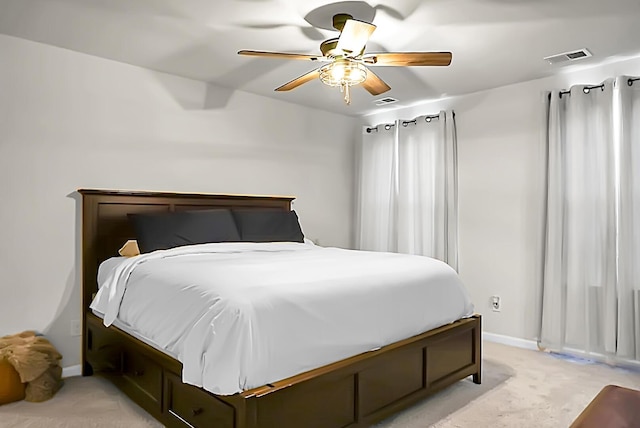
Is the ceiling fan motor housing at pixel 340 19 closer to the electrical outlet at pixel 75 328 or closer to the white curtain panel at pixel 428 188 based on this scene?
the white curtain panel at pixel 428 188

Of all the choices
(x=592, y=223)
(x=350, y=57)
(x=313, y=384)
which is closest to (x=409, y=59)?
(x=350, y=57)

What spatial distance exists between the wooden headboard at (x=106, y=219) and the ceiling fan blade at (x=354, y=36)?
78.9 inches

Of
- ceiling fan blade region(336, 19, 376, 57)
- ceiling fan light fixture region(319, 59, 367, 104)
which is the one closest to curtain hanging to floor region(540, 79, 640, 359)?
ceiling fan light fixture region(319, 59, 367, 104)

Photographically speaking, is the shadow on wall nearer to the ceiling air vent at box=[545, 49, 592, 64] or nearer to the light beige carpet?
the light beige carpet

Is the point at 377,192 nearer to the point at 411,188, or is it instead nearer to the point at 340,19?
the point at 411,188

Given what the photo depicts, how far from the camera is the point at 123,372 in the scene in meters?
2.72

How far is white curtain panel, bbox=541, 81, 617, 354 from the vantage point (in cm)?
340

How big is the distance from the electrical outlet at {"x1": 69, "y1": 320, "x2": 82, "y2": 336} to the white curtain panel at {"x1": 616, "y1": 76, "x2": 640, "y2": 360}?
4069mm

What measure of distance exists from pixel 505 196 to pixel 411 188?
100 centimetres

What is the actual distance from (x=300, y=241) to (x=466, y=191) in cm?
177

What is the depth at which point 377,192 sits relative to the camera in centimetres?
509

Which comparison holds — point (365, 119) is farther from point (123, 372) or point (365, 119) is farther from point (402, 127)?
point (123, 372)

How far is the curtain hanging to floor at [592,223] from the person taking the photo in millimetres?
3299

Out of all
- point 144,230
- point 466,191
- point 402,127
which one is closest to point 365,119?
point 402,127
